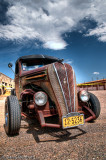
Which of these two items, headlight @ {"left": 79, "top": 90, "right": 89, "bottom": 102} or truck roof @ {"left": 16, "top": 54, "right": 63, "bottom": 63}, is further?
truck roof @ {"left": 16, "top": 54, "right": 63, "bottom": 63}

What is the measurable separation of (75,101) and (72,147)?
1002 mm

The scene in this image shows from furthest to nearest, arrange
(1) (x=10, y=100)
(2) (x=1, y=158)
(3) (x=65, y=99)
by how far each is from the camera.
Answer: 1. (1) (x=10, y=100)
2. (3) (x=65, y=99)
3. (2) (x=1, y=158)

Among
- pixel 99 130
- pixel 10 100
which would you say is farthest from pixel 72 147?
pixel 10 100

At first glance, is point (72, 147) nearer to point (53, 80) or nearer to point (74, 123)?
point (74, 123)

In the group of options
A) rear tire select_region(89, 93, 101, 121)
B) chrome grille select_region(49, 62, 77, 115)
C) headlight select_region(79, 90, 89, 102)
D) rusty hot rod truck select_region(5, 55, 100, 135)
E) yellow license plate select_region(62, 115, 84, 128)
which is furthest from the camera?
rear tire select_region(89, 93, 101, 121)

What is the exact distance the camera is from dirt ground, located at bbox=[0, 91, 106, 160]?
202 cm

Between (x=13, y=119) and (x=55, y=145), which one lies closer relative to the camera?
(x=55, y=145)

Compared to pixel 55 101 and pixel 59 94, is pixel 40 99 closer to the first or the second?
pixel 55 101

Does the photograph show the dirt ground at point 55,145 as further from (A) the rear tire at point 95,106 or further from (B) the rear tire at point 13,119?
(A) the rear tire at point 95,106

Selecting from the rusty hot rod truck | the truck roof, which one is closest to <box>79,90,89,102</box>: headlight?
the rusty hot rod truck

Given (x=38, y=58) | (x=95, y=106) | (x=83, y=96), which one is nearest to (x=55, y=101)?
(x=83, y=96)

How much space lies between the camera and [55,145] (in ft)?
7.95

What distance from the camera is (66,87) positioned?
9.56 ft

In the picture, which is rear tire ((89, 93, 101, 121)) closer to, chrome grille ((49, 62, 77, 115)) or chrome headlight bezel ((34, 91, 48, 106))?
chrome grille ((49, 62, 77, 115))
